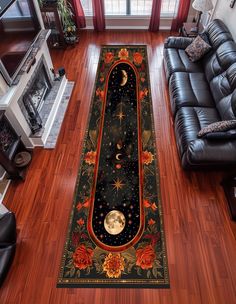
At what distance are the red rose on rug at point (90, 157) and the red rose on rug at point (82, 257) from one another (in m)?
1.04

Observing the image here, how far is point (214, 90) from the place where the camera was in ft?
10.1

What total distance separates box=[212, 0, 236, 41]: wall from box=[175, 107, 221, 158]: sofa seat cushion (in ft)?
4.77

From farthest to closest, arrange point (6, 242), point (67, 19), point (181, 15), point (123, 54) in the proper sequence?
point (181, 15) < point (123, 54) < point (67, 19) < point (6, 242)

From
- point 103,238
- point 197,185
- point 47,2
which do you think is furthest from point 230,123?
point 47,2

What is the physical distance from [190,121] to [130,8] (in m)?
3.44

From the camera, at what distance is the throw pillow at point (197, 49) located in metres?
3.38

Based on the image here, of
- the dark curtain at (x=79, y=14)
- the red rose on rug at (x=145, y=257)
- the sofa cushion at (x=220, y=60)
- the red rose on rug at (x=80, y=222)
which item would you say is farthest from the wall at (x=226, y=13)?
the red rose on rug at (x=80, y=222)

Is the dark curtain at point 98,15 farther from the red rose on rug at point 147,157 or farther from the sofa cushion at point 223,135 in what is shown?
the sofa cushion at point 223,135

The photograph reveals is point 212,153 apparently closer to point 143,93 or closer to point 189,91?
point 189,91

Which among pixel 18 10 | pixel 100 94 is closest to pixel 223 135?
pixel 100 94

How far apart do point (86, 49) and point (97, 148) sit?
2590mm

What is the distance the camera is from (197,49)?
11.3ft

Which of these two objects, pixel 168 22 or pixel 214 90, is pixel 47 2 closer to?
pixel 168 22

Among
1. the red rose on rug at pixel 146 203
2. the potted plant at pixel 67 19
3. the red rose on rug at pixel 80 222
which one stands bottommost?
the red rose on rug at pixel 80 222
